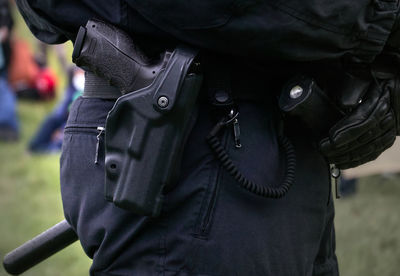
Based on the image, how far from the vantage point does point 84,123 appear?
1.29 meters

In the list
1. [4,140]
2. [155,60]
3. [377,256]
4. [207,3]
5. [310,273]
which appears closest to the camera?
[207,3]

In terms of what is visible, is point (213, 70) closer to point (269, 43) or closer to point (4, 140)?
point (269, 43)

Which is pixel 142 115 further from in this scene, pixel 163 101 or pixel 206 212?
pixel 206 212

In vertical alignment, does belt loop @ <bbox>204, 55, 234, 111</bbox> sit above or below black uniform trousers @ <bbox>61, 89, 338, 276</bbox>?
above

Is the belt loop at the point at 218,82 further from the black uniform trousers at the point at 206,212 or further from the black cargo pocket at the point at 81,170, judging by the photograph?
the black cargo pocket at the point at 81,170

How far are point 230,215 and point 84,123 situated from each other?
0.39 m

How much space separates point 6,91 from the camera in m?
8.25

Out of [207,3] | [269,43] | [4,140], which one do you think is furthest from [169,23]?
[4,140]

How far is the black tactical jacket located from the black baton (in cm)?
55

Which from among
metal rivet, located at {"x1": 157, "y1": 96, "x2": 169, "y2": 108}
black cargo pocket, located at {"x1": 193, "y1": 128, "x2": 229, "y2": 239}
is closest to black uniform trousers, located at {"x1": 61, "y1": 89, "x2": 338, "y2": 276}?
black cargo pocket, located at {"x1": 193, "y1": 128, "x2": 229, "y2": 239}

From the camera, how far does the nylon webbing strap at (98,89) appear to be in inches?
49.6

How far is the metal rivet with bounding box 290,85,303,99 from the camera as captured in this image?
1.24 metres

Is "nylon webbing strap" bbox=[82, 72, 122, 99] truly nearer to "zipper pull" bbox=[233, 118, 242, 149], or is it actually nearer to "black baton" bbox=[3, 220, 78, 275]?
"zipper pull" bbox=[233, 118, 242, 149]

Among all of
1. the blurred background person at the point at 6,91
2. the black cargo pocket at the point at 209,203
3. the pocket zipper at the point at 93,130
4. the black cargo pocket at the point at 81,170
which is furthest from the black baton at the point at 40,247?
the blurred background person at the point at 6,91
